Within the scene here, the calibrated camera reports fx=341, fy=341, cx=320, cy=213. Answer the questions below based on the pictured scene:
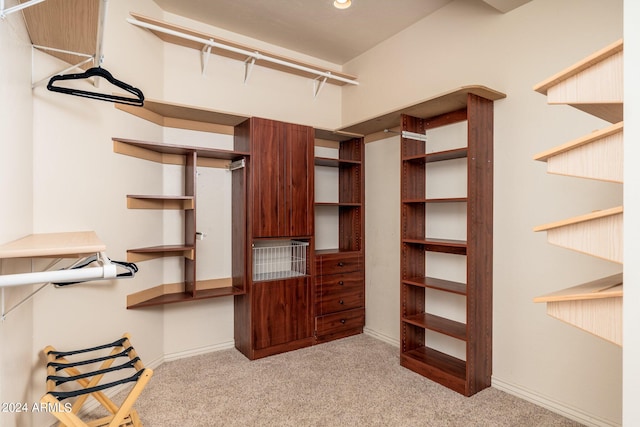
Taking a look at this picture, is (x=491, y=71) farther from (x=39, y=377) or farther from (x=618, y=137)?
(x=39, y=377)

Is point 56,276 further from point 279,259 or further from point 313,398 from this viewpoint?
point 279,259

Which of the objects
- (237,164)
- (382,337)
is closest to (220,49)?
(237,164)

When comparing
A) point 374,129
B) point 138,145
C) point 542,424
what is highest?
point 374,129

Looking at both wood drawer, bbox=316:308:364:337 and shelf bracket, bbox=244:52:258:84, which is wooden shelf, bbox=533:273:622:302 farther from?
shelf bracket, bbox=244:52:258:84

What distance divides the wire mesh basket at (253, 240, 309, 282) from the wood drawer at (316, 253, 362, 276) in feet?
0.59

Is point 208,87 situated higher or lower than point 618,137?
higher

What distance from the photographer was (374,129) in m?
3.50

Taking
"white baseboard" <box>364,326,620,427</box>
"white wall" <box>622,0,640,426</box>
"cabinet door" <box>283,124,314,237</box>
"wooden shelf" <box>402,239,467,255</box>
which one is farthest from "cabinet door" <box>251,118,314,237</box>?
"white wall" <box>622,0,640,426</box>

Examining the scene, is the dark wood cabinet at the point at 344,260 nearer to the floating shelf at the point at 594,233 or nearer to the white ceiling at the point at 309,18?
the white ceiling at the point at 309,18

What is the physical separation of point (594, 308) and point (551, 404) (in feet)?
5.81

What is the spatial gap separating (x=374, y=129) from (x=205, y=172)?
1.73m

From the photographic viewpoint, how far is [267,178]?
3.07m

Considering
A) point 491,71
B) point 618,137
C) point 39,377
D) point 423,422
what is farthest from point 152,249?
point 491,71

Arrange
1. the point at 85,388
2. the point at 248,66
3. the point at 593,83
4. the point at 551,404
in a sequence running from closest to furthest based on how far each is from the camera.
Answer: the point at 593,83 < the point at 85,388 < the point at 551,404 < the point at 248,66
